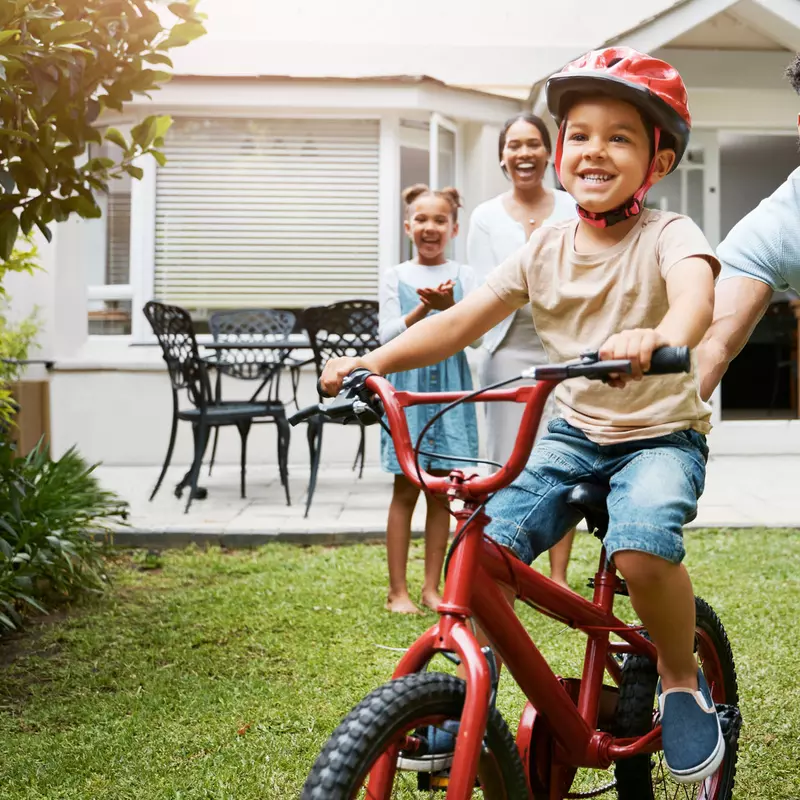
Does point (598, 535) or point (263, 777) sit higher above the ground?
point (598, 535)

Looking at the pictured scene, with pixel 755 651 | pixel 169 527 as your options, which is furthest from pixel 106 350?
pixel 755 651

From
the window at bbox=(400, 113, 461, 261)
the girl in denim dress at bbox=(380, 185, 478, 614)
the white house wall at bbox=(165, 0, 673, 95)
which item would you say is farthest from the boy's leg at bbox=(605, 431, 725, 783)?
the white house wall at bbox=(165, 0, 673, 95)

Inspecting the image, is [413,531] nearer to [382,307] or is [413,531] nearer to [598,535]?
[382,307]

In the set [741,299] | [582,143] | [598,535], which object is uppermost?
[582,143]

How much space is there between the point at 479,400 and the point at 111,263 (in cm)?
799

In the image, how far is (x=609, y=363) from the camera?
1.50 m

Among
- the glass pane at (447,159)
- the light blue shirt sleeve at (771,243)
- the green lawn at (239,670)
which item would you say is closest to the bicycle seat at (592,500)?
the light blue shirt sleeve at (771,243)

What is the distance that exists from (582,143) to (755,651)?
2.29 m

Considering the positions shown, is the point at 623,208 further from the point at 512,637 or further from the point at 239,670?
the point at 239,670

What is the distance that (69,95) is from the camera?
353 centimetres

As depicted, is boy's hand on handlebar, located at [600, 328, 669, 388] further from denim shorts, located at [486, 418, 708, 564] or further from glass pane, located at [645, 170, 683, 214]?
glass pane, located at [645, 170, 683, 214]

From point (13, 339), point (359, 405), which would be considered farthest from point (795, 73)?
point (13, 339)

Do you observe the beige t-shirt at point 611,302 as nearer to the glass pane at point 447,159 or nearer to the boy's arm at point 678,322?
the boy's arm at point 678,322

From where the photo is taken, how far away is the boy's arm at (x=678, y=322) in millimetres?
1542
